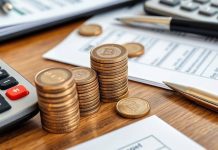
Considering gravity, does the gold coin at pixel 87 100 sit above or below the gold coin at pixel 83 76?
below

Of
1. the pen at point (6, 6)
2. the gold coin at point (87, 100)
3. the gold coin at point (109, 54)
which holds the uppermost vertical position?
the gold coin at point (109, 54)

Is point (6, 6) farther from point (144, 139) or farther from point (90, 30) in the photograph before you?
point (144, 139)

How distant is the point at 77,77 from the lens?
421mm

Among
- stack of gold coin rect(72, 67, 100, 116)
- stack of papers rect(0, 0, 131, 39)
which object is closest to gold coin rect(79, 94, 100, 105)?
stack of gold coin rect(72, 67, 100, 116)

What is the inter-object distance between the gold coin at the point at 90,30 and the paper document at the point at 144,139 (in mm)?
241

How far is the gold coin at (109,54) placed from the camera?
424mm

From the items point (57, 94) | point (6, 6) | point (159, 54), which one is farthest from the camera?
point (6, 6)

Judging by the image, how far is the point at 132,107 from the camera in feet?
1.44

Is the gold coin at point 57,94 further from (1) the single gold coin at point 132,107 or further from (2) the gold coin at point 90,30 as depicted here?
(2) the gold coin at point 90,30

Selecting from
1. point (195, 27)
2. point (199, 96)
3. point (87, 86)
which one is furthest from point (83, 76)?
point (195, 27)

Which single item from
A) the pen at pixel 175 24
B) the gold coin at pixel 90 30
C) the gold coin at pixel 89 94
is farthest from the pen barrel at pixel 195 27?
the gold coin at pixel 89 94

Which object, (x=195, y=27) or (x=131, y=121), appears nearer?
(x=131, y=121)

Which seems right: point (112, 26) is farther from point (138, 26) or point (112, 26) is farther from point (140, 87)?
point (140, 87)

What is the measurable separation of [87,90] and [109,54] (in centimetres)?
5
